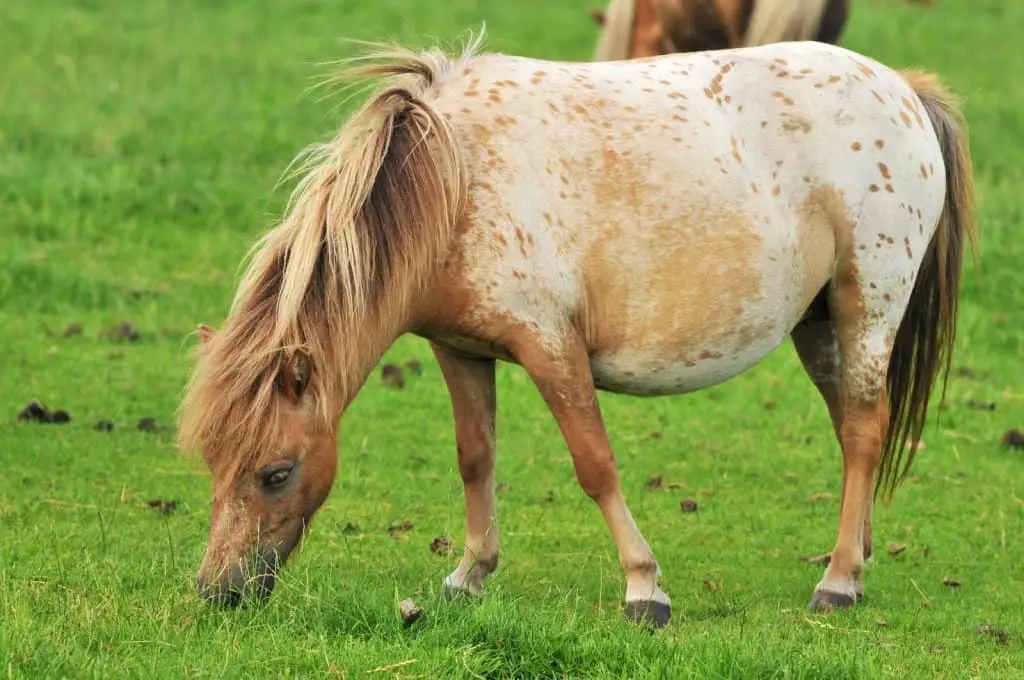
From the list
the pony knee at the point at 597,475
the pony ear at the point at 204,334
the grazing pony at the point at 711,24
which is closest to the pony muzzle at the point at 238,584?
the pony ear at the point at 204,334

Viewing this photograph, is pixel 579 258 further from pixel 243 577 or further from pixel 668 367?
pixel 243 577

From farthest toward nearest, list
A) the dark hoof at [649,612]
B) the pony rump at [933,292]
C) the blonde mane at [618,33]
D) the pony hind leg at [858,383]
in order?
1. the blonde mane at [618,33]
2. the pony rump at [933,292]
3. the pony hind leg at [858,383]
4. the dark hoof at [649,612]

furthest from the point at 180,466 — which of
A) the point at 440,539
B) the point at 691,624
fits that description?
the point at 691,624

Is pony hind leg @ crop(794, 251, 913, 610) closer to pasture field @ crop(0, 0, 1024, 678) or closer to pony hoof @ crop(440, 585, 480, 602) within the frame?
pasture field @ crop(0, 0, 1024, 678)

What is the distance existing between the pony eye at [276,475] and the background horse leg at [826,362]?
2.59 meters

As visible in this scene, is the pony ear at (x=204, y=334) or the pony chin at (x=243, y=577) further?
the pony ear at (x=204, y=334)

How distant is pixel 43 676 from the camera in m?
4.23

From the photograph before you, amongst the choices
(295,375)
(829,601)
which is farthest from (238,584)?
(829,601)

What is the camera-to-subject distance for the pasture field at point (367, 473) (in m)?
4.72

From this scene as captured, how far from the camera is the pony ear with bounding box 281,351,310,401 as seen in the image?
16.6 ft

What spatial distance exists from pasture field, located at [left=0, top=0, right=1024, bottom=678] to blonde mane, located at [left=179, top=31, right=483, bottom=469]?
0.59 m

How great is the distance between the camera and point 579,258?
557 centimetres

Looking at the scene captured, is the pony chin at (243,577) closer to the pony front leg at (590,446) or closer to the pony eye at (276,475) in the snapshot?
the pony eye at (276,475)

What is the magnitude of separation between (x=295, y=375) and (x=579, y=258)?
1130mm
